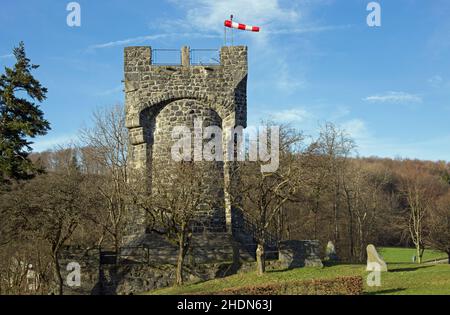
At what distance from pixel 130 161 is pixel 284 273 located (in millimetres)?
9384

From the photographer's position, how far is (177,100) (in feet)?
82.8

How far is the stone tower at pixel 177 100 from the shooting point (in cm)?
2500

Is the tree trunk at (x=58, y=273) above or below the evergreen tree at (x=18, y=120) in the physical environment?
below

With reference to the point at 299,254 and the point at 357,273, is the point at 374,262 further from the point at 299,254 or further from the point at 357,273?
the point at 299,254

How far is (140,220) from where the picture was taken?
24359 millimetres

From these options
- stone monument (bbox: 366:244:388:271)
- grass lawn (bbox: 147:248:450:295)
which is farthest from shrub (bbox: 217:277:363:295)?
stone monument (bbox: 366:244:388:271)

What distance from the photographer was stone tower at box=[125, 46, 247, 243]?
25000 millimetres

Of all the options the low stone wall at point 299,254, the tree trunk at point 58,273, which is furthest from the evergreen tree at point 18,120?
the low stone wall at point 299,254

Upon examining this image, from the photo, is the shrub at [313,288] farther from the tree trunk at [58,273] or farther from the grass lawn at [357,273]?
the tree trunk at [58,273]

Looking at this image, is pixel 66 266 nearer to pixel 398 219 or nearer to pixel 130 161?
pixel 130 161

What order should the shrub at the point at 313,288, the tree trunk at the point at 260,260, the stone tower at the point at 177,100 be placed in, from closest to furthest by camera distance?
the shrub at the point at 313,288 → the tree trunk at the point at 260,260 → the stone tower at the point at 177,100

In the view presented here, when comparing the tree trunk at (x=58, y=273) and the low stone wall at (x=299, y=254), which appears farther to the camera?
the low stone wall at (x=299, y=254)

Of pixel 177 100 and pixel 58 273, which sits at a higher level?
pixel 177 100

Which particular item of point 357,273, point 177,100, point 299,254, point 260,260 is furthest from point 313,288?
point 177,100
